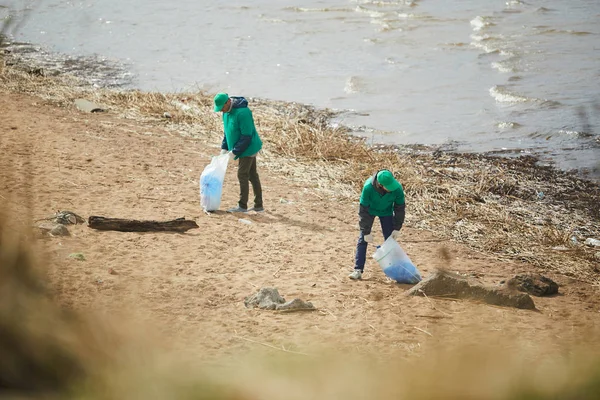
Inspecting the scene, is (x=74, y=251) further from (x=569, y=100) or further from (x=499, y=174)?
(x=569, y=100)

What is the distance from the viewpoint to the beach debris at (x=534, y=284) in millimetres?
8300

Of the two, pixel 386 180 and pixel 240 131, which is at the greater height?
pixel 240 131

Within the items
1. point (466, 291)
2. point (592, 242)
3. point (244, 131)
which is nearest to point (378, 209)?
point (466, 291)

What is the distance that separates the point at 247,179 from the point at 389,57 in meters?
15.7

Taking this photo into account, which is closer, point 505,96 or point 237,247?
point 237,247

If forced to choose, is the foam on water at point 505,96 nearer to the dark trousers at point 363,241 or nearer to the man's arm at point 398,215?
the dark trousers at point 363,241

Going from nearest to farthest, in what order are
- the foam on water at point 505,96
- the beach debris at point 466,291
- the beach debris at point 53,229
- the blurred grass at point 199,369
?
the blurred grass at point 199,369 < the beach debris at point 466,291 < the beach debris at point 53,229 < the foam on water at point 505,96

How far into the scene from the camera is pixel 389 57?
2512cm

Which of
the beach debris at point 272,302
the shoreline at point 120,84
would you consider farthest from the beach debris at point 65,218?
the shoreline at point 120,84

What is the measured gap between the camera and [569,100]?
779 inches

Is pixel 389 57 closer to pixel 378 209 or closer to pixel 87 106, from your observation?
pixel 87 106

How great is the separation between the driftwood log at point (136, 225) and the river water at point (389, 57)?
7.02 meters

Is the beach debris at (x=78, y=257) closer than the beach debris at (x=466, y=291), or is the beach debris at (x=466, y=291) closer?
the beach debris at (x=78, y=257)

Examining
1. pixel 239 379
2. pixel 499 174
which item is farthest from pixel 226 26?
pixel 239 379
